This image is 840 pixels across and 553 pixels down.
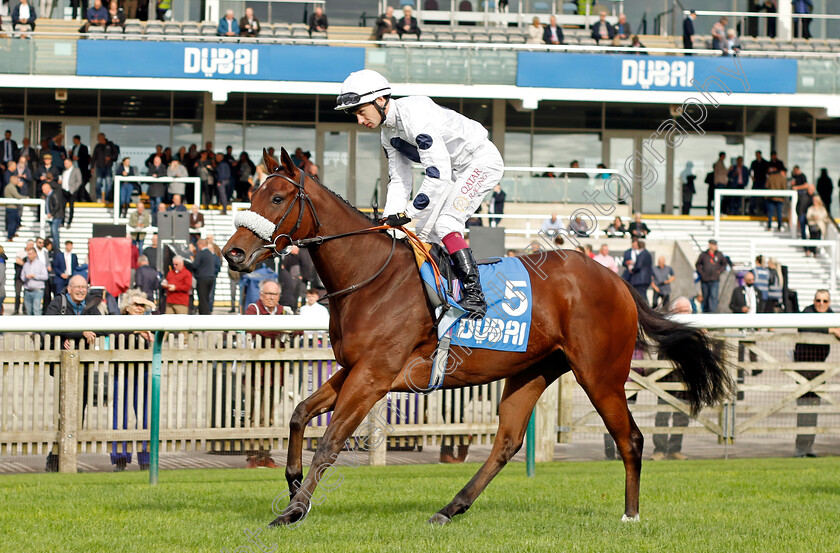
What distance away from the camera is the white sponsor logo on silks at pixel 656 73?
23438mm

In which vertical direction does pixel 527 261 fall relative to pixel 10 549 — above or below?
above

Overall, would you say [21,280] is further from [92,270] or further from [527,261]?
[527,261]

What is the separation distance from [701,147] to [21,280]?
18169mm

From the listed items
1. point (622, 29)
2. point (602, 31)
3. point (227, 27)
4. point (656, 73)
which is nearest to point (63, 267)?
point (227, 27)

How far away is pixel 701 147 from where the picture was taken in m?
26.9

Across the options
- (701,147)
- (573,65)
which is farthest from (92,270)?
(701,147)

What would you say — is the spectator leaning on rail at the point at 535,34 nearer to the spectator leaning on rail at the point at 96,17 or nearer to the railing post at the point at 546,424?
the spectator leaning on rail at the point at 96,17

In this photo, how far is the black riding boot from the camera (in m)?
5.23

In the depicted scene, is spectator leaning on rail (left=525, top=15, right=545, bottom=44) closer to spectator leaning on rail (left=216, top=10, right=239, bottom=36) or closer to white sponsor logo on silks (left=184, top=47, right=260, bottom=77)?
white sponsor logo on silks (left=184, top=47, right=260, bottom=77)

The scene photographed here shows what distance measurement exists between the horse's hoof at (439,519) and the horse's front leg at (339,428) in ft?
2.05

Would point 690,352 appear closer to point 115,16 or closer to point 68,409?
point 68,409

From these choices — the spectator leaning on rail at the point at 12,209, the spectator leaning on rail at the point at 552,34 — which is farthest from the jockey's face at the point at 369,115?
the spectator leaning on rail at the point at 552,34

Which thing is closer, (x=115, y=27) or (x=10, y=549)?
(x=10, y=549)

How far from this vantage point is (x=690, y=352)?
6.23 m
